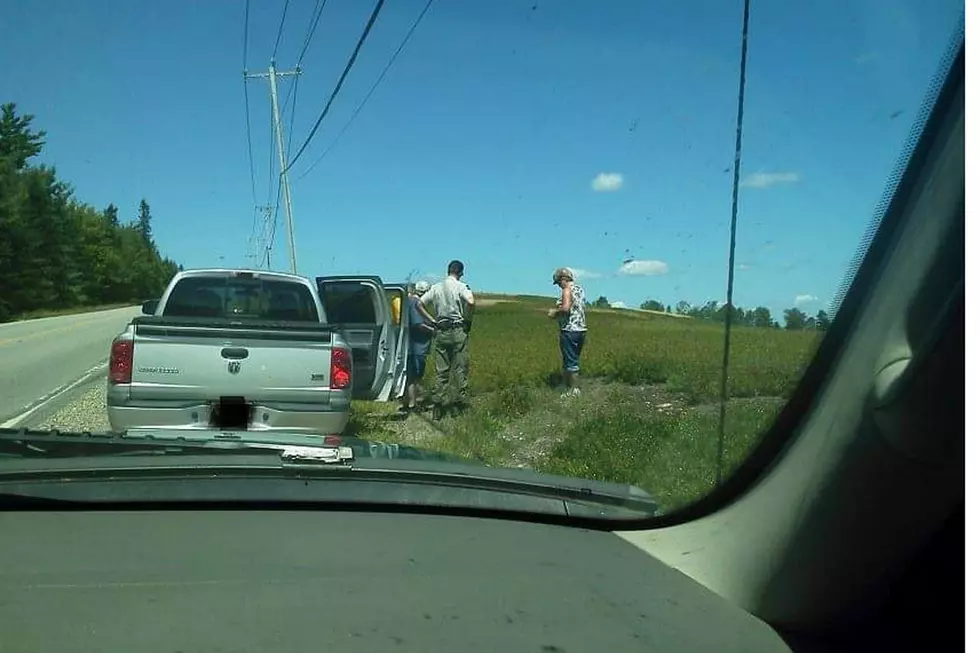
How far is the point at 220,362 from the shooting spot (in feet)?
26.0

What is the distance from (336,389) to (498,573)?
5304mm

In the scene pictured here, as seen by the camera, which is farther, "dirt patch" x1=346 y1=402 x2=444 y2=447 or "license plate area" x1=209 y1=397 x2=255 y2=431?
"dirt patch" x1=346 y1=402 x2=444 y2=447

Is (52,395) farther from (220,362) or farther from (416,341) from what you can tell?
(220,362)

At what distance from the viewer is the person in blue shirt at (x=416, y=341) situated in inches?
460

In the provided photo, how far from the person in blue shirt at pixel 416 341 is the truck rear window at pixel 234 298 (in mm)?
1973

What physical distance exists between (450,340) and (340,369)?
2.94 m

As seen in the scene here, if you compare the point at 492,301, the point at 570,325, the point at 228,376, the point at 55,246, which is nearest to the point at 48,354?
the point at 55,246

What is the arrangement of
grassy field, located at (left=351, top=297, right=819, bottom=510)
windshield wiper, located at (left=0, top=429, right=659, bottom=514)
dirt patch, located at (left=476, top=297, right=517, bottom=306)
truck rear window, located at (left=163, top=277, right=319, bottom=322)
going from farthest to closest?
truck rear window, located at (left=163, top=277, right=319, bottom=322) < dirt patch, located at (left=476, top=297, right=517, bottom=306) < windshield wiper, located at (left=0, top=429, right=659, bottom=514) < grassy field, located at (left=351, top=297, right=819, bottom=510)

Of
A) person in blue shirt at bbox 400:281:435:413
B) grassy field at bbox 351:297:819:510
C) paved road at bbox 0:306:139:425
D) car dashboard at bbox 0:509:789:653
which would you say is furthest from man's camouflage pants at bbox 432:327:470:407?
car dashboard at bbox 0:509:789:653

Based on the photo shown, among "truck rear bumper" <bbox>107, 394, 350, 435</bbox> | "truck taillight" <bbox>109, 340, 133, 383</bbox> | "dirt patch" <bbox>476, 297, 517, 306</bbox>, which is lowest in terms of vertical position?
"truck rear bumper" <bbox>107, 394, 350, 435</bbox>

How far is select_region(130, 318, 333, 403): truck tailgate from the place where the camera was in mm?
7840

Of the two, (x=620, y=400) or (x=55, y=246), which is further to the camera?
(x=55, y=246)

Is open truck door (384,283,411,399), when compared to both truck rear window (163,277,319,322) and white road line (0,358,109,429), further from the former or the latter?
white road line (0,358,109,429)

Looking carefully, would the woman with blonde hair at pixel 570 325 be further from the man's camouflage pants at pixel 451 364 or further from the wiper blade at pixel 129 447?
the man's camouflage pants at pixel 451 364
